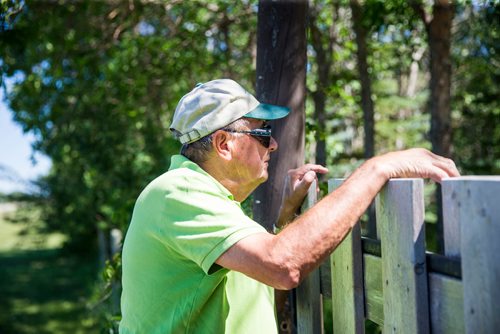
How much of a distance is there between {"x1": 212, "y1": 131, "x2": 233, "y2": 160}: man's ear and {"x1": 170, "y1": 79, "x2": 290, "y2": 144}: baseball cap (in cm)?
3

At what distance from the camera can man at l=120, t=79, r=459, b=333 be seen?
6.21 ft

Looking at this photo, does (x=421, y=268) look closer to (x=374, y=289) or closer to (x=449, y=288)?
(x=449, y=288)

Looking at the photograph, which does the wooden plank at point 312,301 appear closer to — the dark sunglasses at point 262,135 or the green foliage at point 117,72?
the dark sunglasses at point 262,135

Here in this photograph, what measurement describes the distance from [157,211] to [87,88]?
675 centimetres

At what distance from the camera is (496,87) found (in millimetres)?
9438

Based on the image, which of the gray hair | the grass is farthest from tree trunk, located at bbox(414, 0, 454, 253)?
the grass

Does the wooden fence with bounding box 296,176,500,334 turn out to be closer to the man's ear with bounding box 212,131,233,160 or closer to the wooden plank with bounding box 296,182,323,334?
the wooden plank with bounding box 296,182,323,334

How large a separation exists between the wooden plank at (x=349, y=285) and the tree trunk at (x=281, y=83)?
2.46 ft

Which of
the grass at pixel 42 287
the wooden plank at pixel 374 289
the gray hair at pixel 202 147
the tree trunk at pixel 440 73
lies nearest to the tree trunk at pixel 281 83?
the gray hair at pixel 202 147

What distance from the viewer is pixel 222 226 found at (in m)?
1.93

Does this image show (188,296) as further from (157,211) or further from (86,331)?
(86,331)

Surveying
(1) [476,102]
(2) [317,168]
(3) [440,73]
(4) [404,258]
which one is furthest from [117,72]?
(4) [404,258]

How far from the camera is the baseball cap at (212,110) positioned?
7.53 feet

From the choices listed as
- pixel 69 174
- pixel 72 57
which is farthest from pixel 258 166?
pixel 69 174
